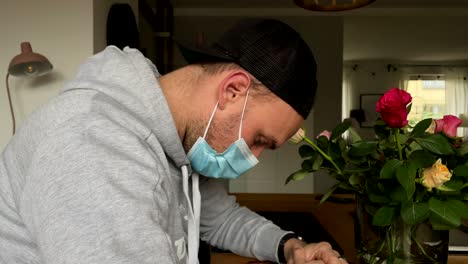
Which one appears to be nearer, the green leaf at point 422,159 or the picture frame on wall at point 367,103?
the green leaf at point 422,159

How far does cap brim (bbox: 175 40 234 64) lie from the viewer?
796 millimetres

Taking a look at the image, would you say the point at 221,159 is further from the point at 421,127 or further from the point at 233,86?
the point at 421,127

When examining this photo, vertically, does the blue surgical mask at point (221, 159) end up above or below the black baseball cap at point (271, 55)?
below

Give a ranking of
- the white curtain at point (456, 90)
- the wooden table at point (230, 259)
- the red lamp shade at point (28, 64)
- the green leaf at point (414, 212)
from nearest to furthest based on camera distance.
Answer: the green leaf at point (414, 212), the wooden table at point (230, 259), the red lamp shade at point (28, 64), the white curtain at point (456, 90)

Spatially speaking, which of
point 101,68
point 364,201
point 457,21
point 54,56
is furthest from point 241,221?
point 457,21

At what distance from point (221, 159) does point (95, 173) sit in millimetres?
366

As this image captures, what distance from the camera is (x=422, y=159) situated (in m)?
0.79

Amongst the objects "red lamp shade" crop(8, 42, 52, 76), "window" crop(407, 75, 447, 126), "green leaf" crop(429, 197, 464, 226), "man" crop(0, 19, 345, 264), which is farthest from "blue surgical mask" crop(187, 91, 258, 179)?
"window" crop(407, 75, 447, 126)


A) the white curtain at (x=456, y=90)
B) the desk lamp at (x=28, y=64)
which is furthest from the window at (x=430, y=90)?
the desk lamp at (x=28, y=64)

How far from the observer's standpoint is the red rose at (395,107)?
0.79 m

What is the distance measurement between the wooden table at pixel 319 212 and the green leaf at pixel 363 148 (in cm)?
35

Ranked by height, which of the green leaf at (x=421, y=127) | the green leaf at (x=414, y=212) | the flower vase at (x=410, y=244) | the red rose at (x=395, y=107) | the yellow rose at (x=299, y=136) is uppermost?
the red rose at (x=395, y=107)

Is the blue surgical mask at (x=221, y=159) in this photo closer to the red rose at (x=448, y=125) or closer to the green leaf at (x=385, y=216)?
the green leaf at (x=385, y=216)

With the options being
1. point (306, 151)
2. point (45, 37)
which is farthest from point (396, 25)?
point (306, 151)
